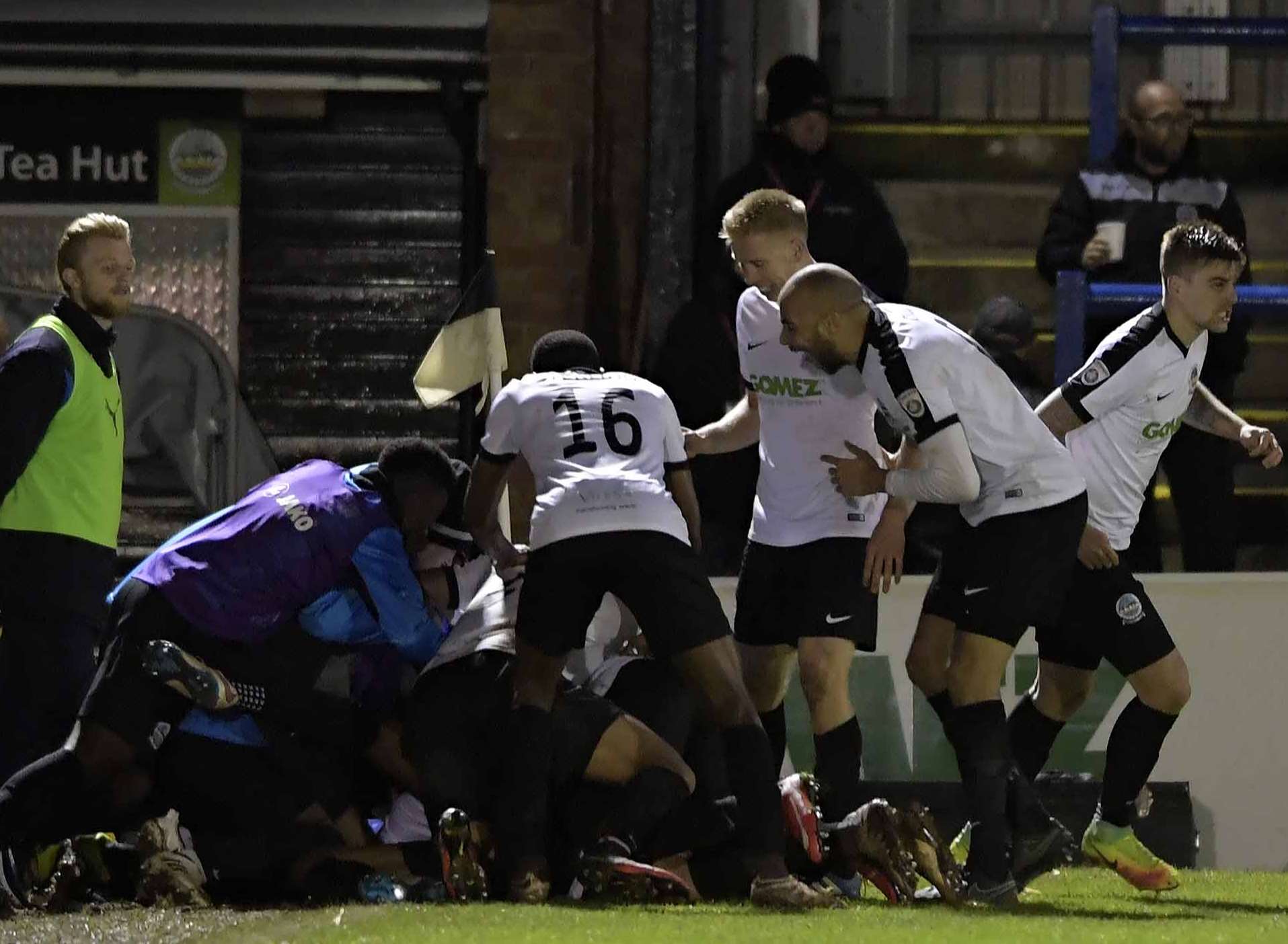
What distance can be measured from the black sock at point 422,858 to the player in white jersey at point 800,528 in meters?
1.14

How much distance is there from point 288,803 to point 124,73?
5.45 metres

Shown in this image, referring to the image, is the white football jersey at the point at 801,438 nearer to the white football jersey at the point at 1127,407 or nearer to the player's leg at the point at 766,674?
the player's leg at the point at 766,674

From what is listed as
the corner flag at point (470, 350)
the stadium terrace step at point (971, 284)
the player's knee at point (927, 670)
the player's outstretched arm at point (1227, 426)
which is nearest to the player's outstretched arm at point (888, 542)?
the player's knee at point (927, 670)

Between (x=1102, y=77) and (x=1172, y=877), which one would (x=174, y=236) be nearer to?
(x=1102, y=77)

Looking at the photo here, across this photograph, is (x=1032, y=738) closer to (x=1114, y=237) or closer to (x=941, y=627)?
(x=941, y=627)

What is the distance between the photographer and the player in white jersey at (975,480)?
7.19 m

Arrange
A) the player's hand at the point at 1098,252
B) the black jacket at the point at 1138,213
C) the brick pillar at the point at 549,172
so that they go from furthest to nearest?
the brick pillar at the point at 549,172 < the black jacket at the point at 1138,213 < the player's hand at the point at 1098,252

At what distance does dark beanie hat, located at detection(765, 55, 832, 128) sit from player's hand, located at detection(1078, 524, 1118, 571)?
3450 mm

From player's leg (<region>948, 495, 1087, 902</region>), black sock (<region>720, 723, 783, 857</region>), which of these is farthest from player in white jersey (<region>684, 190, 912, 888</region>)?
black sock (<region>720, 723, 783, 857</region>)

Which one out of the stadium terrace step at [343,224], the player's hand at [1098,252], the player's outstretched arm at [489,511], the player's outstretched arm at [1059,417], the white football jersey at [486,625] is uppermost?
the stadium terrace step at [343,224]

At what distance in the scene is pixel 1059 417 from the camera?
26.5ft

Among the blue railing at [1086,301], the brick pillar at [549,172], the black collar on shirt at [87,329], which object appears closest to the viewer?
the black collar on shirt at [87,329]

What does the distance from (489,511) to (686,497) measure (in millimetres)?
607

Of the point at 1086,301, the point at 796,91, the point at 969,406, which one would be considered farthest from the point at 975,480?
the point at 796,91
